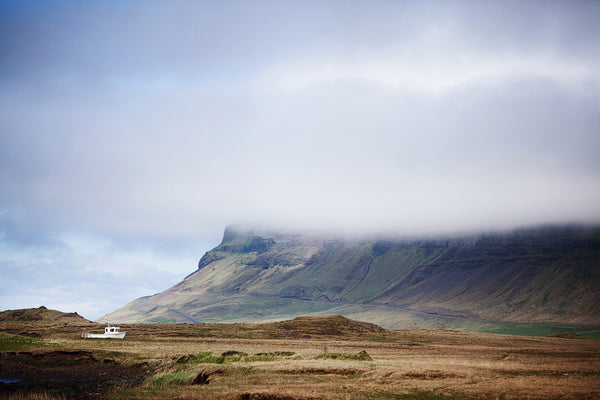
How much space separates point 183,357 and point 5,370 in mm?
19304

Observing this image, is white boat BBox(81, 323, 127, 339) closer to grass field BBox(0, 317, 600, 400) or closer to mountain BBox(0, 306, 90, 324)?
grass field BBox(0, 317, 600, 400)

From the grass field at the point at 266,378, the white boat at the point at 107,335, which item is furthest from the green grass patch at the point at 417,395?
the white boat at the point at 107,335

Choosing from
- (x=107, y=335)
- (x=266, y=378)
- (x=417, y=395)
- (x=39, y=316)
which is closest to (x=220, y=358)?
(x=266, y=378)

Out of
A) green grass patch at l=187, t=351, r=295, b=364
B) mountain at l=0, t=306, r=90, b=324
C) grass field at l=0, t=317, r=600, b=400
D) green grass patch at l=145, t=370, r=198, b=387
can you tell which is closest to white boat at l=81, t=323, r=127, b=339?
grass field at l=0, t=317, r=600, b=400

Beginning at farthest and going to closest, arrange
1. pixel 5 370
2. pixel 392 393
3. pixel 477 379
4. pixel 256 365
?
pixel 5 370 < pixel 256 365 < pixel 477 379 < pixel 392 393

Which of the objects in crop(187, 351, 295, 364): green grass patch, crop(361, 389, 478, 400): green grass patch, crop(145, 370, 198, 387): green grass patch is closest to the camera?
crop(361, 389, 478, 400): green grass patch

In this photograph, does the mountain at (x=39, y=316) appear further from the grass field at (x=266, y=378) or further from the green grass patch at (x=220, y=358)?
the green grass patch at (x=220, y=358)

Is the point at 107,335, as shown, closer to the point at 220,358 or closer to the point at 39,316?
the point at 220,358

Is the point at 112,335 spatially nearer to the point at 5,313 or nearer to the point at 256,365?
the point at 256,365

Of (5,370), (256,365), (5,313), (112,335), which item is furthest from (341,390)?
(5,313)

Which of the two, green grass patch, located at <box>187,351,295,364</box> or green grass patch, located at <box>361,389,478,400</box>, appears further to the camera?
green grass patch, located at <box>187,351,295,364</box>

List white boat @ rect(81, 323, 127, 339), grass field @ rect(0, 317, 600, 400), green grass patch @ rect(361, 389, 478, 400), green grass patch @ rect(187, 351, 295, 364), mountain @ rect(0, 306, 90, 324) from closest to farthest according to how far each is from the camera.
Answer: green grass patch @ rect(361, 389, 478, 400) < grass field @ rect(0, 317, 600, 400) < green grass patch @ rect(187, 351, 295, 364) < white boat @ rect(81, 323, 127, 339) < mountain @ rect(0, 306, 90, 324)

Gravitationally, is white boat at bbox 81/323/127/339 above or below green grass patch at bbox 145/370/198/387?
below

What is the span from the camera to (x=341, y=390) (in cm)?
3834
